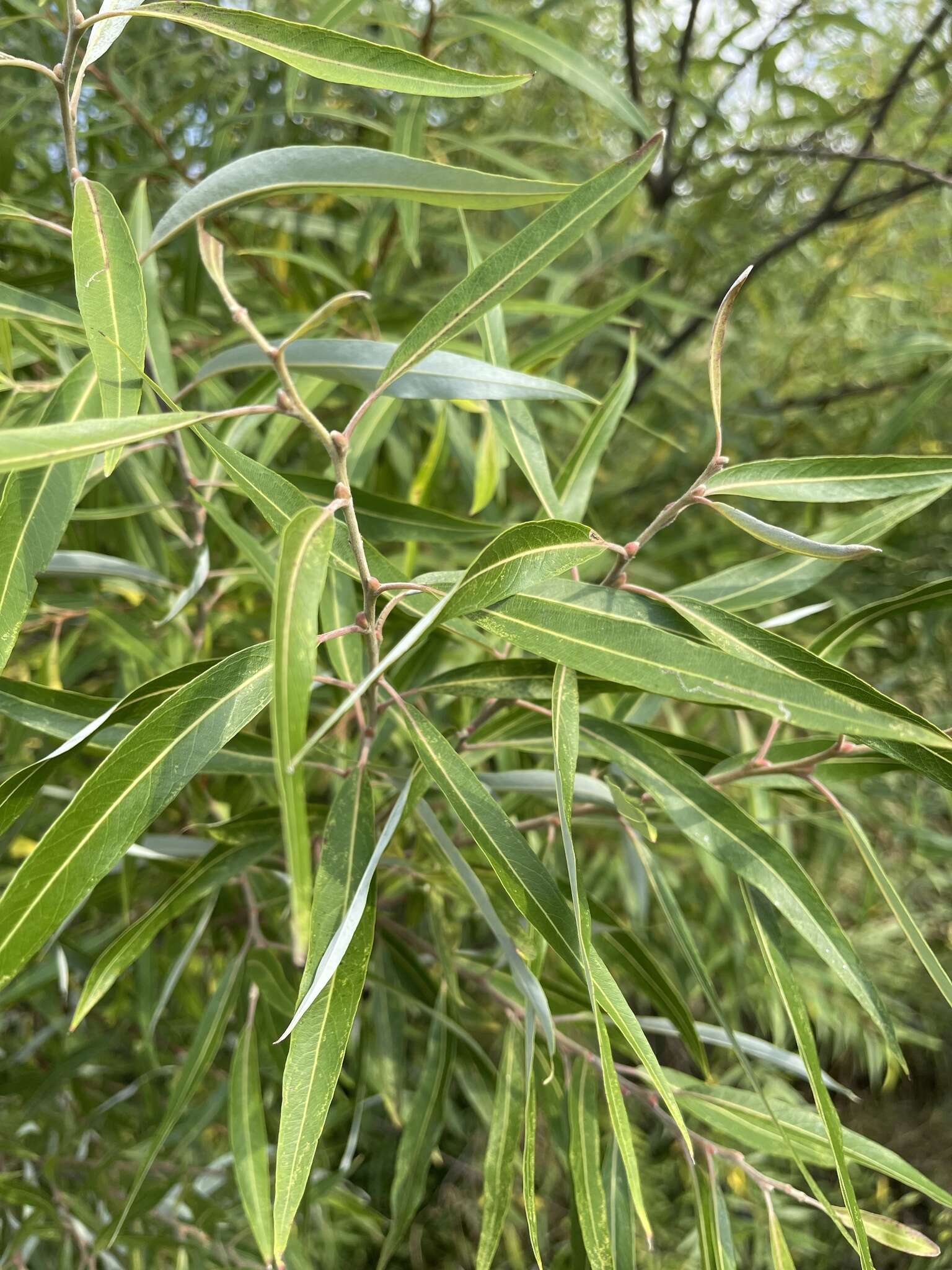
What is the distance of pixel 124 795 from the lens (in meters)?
0.34

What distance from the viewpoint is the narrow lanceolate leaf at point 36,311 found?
0.44m

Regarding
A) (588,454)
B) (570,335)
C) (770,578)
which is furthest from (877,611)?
(570,335)

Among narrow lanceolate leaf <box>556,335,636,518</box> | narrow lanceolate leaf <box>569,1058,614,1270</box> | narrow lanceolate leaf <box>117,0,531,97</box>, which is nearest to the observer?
narrow lanceolate leaf <box>117,0,531,97</box>

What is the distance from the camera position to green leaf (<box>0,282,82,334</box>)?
17.2 inches

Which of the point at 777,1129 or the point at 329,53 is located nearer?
the point at 329,53

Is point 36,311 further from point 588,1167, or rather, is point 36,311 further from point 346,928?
point 588,1167

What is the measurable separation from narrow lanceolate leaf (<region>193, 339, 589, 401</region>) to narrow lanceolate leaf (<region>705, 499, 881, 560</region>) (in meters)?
0.11

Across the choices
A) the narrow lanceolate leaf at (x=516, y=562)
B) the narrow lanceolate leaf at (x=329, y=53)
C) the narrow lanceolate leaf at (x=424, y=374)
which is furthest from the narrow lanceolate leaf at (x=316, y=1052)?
the narrow lanceolate leaf at (x=329, y=53)

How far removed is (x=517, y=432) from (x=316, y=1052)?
1.11 feet

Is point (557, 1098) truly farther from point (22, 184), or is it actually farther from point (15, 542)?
point (22, 184)

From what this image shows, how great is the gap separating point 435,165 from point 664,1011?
503 mm

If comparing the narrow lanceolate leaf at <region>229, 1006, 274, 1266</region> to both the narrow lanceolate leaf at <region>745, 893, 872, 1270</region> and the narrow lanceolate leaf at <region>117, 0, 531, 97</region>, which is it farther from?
the narrow lanceolate leaf at <region>117, 0, 531, 97</region>

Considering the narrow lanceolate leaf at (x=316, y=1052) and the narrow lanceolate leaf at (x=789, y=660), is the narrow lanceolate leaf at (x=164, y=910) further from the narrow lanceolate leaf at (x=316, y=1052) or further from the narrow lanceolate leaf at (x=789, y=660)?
the narrow lanceolate leaf at (x=789, y=660)

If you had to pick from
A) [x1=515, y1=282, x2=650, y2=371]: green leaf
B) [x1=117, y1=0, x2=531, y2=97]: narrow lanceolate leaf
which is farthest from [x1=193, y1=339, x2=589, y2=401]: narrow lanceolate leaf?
[x1=515, y1=282, x2=650, y2=371]: green leaf
